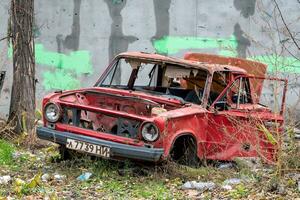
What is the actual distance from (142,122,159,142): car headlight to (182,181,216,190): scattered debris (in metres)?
0.67

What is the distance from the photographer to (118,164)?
303 inches

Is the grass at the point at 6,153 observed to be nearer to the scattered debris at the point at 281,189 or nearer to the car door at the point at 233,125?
the car door at the point at 233,125

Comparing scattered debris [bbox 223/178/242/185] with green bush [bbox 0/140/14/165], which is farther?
green bush [bbox 0/140/14/165]

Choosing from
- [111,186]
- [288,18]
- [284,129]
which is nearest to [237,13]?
[288,18]

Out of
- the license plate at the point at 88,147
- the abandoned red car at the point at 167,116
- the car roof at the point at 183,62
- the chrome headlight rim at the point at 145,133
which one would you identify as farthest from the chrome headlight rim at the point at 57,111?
the car roof at the point at 183,62

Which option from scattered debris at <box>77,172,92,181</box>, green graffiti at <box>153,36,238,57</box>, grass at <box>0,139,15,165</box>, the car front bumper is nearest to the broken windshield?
the car front bumper

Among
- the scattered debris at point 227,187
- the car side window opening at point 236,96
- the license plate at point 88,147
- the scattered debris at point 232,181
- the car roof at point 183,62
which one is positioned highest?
the car roof at point 183,62

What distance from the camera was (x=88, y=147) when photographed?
7.22 metres

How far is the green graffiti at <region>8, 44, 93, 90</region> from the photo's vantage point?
13.7 metres

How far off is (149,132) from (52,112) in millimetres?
1421

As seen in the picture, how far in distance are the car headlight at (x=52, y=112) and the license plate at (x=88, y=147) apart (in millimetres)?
456

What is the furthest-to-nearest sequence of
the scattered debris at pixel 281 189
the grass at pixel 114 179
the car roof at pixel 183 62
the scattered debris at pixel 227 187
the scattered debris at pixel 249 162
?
the car roof at pixel 183 62 < the scattered debris at pixel 249 162 < the scattered debris at pixel 227 187 < the grass at pixel 114 179 < the scattered debris at pixel 281 189

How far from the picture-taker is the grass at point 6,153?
8.09m

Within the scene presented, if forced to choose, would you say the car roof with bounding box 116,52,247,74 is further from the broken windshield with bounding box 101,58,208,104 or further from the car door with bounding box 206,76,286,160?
the car door with bounding box 206,76,286,160
